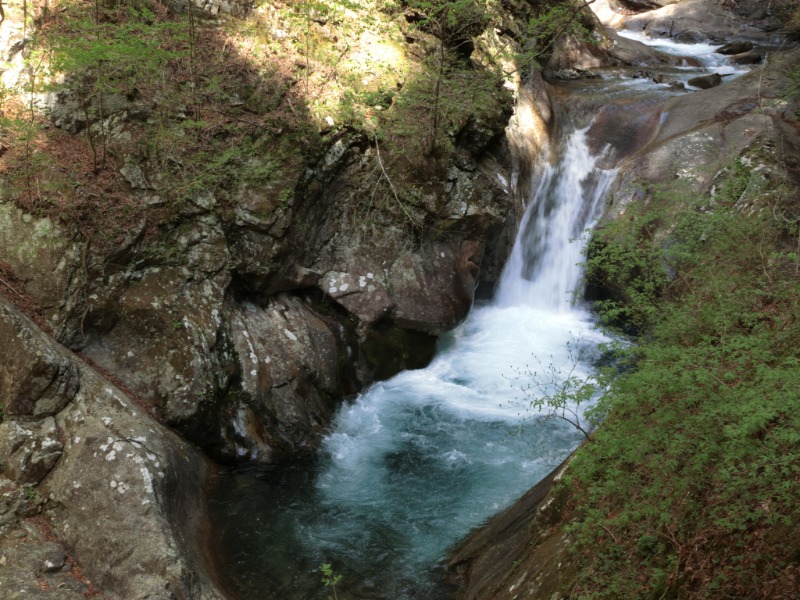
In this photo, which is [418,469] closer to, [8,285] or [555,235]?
[8,285]

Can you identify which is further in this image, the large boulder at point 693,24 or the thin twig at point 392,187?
the large boulder at point 693,24

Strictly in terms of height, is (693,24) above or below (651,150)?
above

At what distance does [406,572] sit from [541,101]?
11872mm

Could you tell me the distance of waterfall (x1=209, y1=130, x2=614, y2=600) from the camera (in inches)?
224

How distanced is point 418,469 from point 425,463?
6.5 inches

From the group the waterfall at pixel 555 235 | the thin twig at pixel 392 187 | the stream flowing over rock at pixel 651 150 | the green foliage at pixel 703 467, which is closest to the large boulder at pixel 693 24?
the stream flowing over rock at pixel 651 150

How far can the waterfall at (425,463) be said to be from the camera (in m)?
5.70

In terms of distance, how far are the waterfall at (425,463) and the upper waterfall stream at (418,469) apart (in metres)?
0.02

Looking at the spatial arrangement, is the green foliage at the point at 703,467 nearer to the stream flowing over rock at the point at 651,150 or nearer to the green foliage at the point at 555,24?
the stream flowing over rock at the point at 651,150

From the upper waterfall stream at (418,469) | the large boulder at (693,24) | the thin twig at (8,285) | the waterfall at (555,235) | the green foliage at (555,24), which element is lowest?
the upper waterfall stream at (418,469)

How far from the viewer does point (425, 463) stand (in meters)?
7.43

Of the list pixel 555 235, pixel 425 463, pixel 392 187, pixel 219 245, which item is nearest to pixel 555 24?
pixel 392 187

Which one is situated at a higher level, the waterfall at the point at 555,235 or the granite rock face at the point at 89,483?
the waterfall at the point at 555,235

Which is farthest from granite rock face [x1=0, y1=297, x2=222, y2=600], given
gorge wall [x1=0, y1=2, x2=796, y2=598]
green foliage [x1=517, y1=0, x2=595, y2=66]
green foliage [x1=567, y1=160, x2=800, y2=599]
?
green foliage [x1=517, y1=0, x2=595, y2=66]
